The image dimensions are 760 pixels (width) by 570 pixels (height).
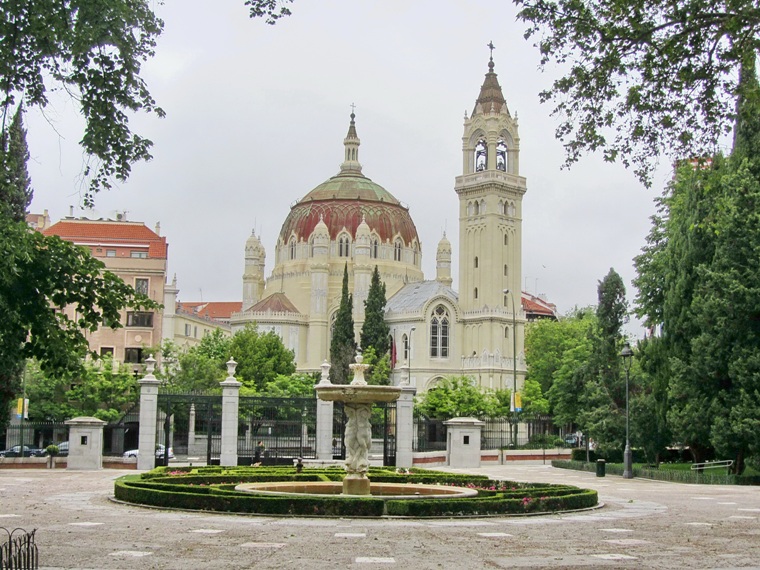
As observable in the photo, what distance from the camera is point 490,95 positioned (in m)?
101

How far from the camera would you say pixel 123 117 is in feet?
46.4

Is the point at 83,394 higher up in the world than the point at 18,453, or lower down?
higher up

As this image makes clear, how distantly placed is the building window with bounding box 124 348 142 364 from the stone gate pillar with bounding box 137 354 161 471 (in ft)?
131

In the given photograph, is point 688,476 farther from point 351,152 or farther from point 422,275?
point 351,152

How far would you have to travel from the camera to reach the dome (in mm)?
112688

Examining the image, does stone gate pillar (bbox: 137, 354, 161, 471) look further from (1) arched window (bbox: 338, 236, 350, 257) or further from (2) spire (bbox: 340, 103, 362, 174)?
(2) spire (bbox: 340, 103, 362, 174)

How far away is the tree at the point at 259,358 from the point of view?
82.2m

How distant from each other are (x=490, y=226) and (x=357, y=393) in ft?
250

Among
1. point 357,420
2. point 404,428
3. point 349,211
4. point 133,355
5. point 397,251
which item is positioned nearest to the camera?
point 357,420

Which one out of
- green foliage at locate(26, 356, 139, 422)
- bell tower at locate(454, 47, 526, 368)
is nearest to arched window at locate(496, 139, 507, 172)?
bell tower at locate(454, 47, 526, 368)

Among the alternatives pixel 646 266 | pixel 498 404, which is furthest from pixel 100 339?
pixel 646 266

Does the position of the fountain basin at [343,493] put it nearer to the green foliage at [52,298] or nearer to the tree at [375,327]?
the green foliage at [52,298]

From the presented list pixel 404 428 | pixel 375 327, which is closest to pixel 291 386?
pixel 375 327

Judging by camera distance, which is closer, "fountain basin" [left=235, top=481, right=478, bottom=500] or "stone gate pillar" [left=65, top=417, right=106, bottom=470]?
"fountain basin" [left=235, top=481, right=478, bottom=500]
